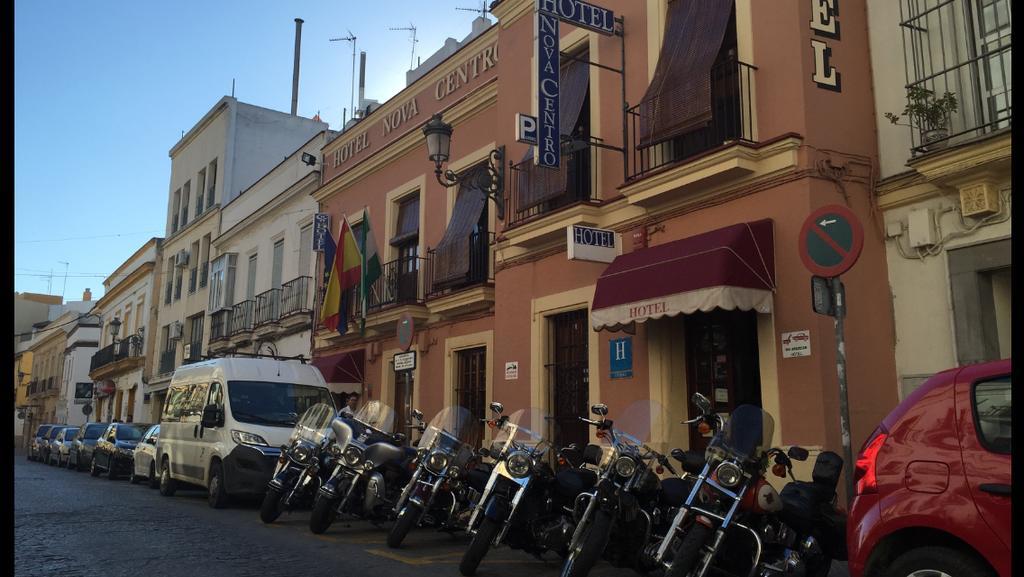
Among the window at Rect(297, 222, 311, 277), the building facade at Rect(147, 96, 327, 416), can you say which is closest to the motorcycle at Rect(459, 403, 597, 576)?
the window at Rect(297, 222, 311, 277)

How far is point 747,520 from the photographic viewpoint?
5816 mm

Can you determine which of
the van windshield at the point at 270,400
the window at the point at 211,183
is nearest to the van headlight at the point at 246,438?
the van windshield at the point at 270,400

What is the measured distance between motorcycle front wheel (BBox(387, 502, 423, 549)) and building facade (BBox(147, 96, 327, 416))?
2123 centimetres

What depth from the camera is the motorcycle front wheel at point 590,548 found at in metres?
5.95

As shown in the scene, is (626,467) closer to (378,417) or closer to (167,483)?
(378,417)

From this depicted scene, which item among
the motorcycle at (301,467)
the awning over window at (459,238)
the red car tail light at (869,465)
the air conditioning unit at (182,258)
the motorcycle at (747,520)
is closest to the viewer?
the red car tail light at (869,465)

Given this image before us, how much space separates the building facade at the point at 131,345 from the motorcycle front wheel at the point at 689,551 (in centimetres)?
3190

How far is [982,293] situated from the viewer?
8070 mm

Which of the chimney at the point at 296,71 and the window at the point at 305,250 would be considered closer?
the window at the point at 305,250

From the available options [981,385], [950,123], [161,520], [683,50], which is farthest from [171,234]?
[981,385]

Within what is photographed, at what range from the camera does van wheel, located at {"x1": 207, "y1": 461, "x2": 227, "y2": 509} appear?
12180 mm

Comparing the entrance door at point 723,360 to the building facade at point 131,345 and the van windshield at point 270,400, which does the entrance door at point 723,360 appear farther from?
the building facade at point 131,345

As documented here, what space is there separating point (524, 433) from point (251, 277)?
20057 millimetres

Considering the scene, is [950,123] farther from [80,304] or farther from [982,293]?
[80,304]
